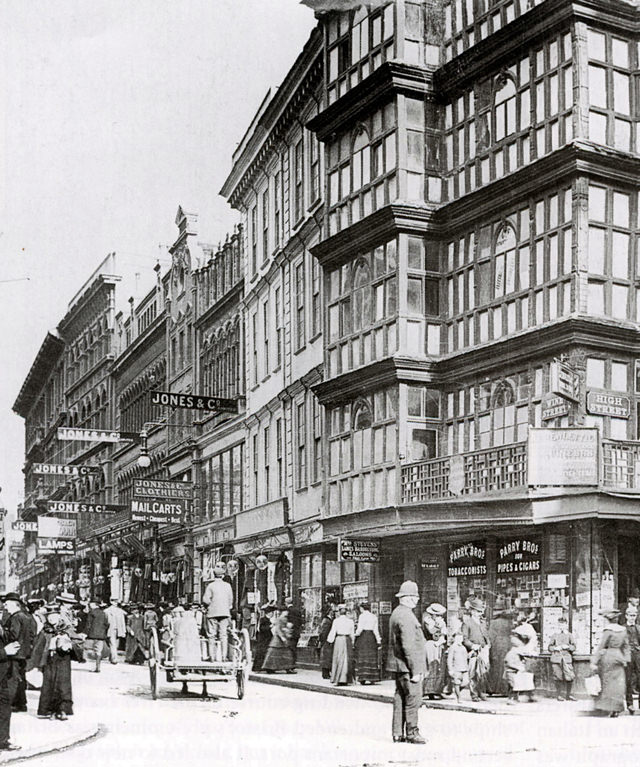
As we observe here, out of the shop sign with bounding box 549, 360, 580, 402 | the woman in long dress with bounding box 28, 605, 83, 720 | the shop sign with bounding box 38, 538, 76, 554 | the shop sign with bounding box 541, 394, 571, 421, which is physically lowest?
the woman in long dress with bounding box 28, 605, 83, 720

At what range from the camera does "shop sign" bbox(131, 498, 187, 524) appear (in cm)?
4125

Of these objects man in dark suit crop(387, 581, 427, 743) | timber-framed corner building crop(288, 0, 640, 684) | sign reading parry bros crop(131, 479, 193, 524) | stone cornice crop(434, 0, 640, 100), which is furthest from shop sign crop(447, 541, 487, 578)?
sign reading parry bros crop(131, 479, 193, 524)

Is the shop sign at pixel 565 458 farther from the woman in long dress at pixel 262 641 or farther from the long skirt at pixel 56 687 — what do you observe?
the long skirt at pixel 56 687

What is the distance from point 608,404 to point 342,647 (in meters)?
6.64

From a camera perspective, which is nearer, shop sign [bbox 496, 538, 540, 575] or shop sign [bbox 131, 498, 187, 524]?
shop sign [bbox 496, 538, 540, 575]

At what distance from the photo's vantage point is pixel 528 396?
24.4m

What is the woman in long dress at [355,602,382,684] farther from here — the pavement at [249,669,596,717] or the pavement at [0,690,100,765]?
the pavement at [0,690,100,765]

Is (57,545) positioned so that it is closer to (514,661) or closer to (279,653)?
(279,653)

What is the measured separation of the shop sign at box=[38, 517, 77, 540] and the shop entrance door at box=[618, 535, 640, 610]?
4136 centimetres

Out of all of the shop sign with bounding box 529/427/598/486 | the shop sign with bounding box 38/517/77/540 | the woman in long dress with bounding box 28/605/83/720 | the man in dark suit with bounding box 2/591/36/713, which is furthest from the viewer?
the shop sign with bounding box 38/517/77/540

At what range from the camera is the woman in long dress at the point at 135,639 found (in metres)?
32.9

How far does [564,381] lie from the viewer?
74.2 ft

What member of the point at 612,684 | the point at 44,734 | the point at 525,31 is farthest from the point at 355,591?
the point at 44,734

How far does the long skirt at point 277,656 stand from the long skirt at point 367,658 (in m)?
3.56
